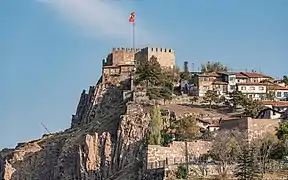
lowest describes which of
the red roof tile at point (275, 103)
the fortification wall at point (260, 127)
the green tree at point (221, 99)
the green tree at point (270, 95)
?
the fortification wall at point (260, 127)

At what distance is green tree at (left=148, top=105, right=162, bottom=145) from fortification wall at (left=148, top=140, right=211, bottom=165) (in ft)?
10.6

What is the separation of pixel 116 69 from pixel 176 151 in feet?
122

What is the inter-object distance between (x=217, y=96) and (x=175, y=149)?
99.8 ft

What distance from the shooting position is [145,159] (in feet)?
213

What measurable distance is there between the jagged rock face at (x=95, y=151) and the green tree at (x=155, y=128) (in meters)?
1.13

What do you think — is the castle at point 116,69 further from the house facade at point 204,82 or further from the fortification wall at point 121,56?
the house facade at point 204,82

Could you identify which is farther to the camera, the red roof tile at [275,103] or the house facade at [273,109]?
the red roof tile at [275,103]

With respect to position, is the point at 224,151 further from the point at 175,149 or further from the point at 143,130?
the point at 143,130

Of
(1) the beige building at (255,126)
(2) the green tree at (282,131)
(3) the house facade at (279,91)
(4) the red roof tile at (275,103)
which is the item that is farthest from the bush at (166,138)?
(3) the house facade at (279,91)

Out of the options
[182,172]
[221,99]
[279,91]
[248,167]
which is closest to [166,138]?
[182,172]

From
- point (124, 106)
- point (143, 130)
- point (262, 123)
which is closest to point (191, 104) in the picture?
point (124, 106)

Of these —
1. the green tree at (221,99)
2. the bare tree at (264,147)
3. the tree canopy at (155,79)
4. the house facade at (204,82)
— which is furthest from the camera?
the house facade at (204,82)

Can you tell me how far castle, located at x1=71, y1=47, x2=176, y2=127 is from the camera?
99.4 meters

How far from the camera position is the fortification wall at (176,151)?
64.3 m
